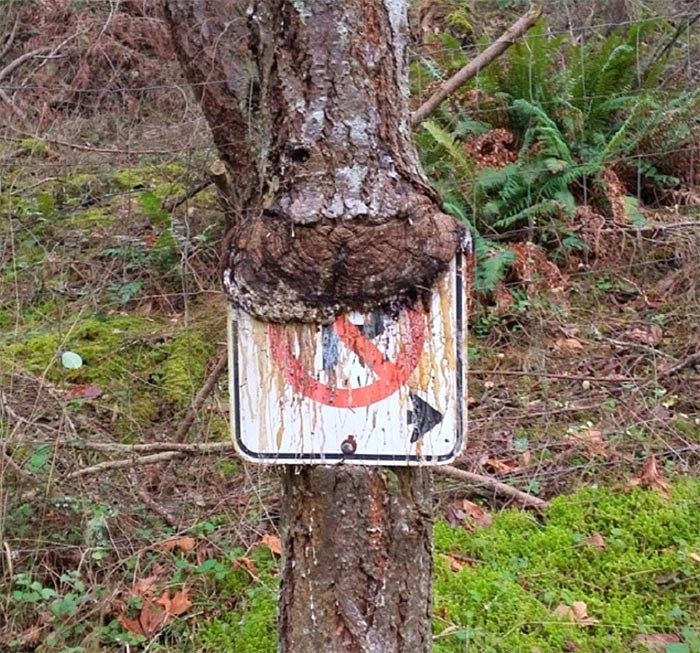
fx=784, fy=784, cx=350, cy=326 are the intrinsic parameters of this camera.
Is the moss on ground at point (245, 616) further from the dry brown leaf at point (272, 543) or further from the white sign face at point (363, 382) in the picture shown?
the white sign face at point (363, 382)

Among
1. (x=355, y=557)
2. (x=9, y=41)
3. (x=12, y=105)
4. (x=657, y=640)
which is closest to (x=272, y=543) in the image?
(x=657, y=640)

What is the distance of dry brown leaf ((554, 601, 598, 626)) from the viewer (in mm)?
2215

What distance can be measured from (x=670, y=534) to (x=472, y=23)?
5765 millimetres

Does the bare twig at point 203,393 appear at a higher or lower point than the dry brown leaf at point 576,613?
higher

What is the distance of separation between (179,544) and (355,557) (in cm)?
137

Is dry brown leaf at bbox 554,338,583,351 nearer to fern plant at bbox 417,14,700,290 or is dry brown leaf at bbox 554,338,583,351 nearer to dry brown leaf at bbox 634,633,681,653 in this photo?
fern plant at bbox 417,14,700,290

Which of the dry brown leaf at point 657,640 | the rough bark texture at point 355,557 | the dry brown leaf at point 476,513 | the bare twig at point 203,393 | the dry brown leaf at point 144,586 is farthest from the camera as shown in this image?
the dry brown leaf at point 476,513

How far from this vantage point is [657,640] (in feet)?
6.98

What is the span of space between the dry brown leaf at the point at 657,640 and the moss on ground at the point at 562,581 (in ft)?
0.05

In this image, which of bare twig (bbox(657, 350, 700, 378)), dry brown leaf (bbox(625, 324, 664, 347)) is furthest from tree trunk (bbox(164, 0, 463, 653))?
dry brown leaf (bbox(625, 324, 664, 347))

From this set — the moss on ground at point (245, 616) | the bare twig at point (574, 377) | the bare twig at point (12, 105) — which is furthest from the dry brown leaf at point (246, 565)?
the bare twig at point (12, 105)

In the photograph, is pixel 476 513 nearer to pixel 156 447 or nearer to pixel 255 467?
pixel 255 467

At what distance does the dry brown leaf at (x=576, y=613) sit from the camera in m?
2.21

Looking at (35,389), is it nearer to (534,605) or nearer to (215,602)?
(215,602)
